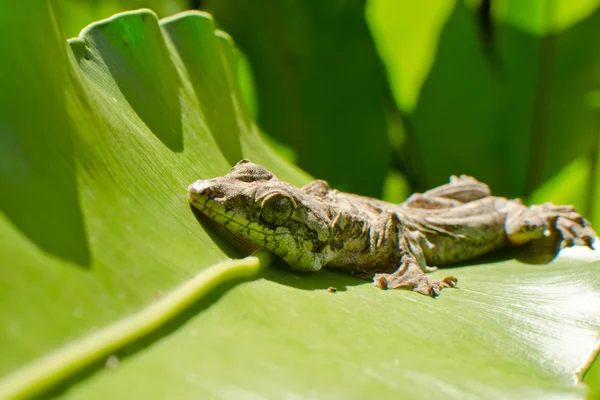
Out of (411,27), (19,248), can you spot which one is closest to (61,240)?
(19,248)

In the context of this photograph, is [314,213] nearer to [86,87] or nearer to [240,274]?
[240,274]

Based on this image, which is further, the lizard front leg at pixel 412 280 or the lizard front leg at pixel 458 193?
the lizard front leg at pixel 458 193

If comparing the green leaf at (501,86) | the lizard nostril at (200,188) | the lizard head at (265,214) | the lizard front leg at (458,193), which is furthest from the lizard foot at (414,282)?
the green leaf at (501,86)

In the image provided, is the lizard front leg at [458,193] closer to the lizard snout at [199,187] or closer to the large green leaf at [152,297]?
the large green leaf at [152,297]

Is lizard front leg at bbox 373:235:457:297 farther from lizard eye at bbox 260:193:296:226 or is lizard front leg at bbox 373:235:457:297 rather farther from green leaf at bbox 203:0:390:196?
green leaf at bbox 203:0:390:196

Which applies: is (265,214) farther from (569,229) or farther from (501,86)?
(501,86)

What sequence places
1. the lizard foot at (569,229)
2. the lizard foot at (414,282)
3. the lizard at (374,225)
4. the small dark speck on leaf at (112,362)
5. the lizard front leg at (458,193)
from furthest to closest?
the lizard front leg at (458,193) → the lizard foot at (569,229) → the lizard foot at (414,282) → the lizard at (374,225) → the small dark speck on leaf at (112,362)

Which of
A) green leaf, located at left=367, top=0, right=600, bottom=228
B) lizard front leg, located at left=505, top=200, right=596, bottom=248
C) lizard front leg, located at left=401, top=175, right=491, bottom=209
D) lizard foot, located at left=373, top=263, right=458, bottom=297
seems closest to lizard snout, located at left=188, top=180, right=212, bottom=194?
lizard foot, located at left=373, top=263, right=458, bottom=297
